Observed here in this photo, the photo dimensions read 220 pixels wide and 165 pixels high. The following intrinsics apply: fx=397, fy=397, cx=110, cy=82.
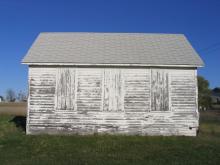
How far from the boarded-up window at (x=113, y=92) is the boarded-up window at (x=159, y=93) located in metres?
1.68

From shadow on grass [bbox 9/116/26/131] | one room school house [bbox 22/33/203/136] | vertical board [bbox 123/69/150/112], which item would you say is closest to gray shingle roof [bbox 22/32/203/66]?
one room school house [bbox 22/33/203/136]

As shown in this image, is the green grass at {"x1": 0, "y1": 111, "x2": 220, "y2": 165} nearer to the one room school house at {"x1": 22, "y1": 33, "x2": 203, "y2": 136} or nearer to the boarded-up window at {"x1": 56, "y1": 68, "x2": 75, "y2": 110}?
the one room school house at {"x1": 22, "y1": 33, "x2": 203, "y2": 136}

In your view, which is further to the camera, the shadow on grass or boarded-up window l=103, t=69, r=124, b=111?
the shadow on grass

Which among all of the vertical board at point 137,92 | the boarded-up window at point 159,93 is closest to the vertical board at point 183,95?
the boarded-up window at point 159,93

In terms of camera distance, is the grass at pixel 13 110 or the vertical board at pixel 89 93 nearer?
the vertical board at pixel 89 93

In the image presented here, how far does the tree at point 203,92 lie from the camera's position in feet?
216

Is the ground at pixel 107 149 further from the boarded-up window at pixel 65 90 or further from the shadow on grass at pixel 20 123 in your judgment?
the shadow on grass at pixel 20 123

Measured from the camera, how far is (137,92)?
68.9ft

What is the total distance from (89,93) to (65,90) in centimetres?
129

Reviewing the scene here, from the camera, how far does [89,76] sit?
21.2 m

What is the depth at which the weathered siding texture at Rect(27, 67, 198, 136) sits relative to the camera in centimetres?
2095

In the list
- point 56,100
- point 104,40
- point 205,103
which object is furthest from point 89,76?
point 205,103

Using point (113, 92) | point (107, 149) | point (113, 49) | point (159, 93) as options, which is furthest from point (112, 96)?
point (107, 149)

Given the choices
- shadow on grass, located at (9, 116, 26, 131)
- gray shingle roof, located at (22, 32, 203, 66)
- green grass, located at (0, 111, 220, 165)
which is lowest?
green grass, located at (0, 111, 220, 165)
